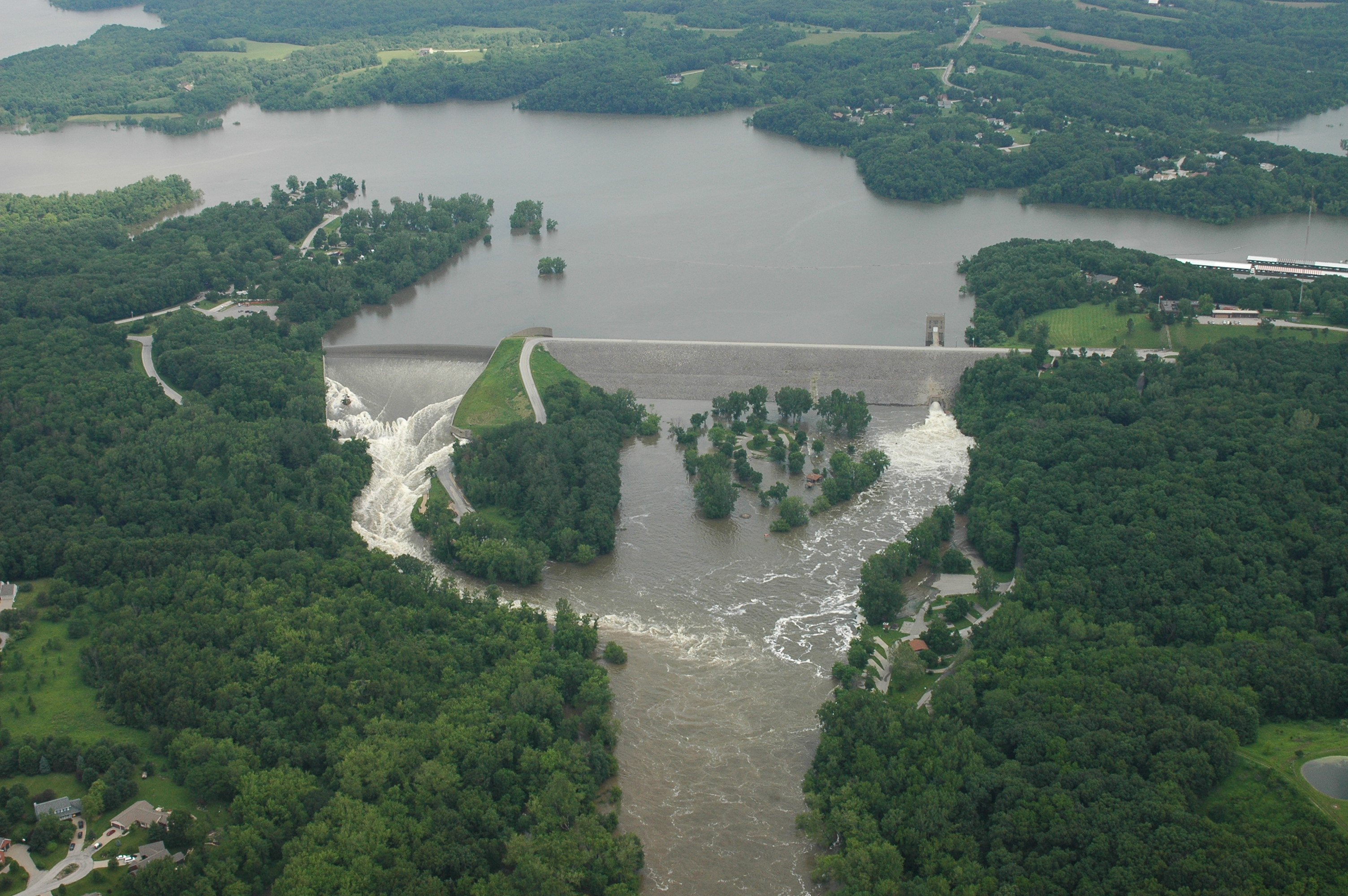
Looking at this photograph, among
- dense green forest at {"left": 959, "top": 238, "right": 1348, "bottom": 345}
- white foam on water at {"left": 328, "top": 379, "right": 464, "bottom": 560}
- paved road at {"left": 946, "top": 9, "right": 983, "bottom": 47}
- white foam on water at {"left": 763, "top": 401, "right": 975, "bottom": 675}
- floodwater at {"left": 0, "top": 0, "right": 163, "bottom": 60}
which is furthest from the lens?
floodwater at {"left": 0, "top": 0, "right": 163, "bottom": 60}

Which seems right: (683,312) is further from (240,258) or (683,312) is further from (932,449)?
(240,258)

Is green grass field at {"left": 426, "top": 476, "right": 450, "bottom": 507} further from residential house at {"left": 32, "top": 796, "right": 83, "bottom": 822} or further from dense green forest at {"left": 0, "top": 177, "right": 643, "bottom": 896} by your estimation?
residential house at {"left": 32, "top": 796, "right": 83, "bottom": 822}

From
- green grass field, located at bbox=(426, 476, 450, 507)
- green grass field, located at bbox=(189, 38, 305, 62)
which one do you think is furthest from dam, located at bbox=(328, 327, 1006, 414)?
green grass field, located at bbox=(189, 38, 305, 62)

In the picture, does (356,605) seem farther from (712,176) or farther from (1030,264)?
(712,176)

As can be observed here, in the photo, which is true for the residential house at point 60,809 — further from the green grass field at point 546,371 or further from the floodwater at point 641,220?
the floodwater at point 641,220

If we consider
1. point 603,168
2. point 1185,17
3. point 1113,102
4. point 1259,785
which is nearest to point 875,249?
point 603,168

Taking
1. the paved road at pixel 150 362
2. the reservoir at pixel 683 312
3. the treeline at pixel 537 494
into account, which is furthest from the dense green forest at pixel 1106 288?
the paved road at pixel 150 362

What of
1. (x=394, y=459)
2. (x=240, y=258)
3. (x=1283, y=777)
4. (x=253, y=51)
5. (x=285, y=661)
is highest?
(x=253, y=51)

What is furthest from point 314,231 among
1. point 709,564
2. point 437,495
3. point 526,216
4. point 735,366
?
point 709,564
